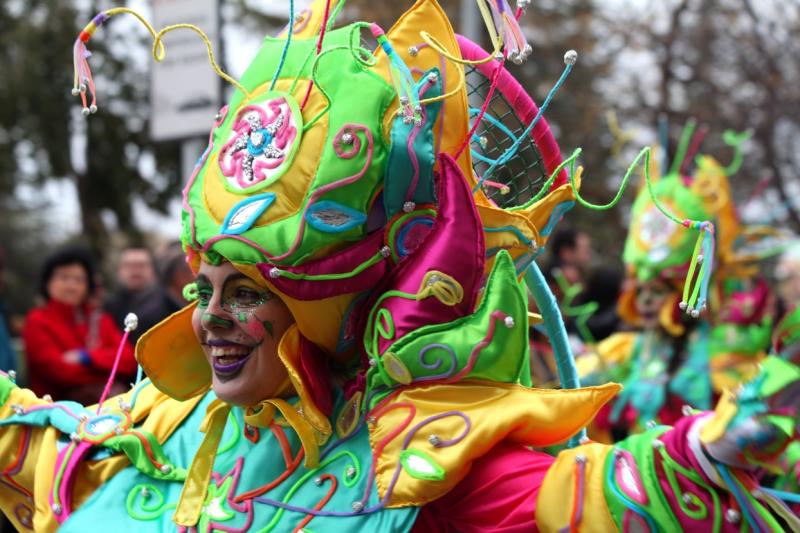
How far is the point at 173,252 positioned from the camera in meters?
4.76

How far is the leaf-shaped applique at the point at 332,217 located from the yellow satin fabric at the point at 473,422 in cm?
34

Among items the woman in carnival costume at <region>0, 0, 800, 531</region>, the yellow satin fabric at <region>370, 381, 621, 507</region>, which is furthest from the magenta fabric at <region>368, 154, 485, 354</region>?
the yellow satin fabric at <region>370, 381, 621, 507</region>

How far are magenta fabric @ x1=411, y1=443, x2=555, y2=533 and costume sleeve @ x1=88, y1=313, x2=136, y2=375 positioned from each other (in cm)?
238

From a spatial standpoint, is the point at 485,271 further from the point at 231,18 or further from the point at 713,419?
the point at 231,18

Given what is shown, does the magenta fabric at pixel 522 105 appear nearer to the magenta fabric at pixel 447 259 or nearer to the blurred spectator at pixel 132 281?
the magenta fabric at pixel 447 259

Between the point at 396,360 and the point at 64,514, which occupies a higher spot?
the point at 396,360

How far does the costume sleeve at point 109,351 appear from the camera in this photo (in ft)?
14.2

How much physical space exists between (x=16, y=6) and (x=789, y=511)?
13.5 meters

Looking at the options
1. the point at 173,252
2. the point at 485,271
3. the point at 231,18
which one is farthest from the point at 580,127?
the point at 485,271

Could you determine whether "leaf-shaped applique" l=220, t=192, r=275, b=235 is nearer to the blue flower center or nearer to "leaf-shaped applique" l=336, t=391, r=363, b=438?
the blue flower center

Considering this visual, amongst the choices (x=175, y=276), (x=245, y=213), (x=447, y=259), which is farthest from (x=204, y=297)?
(x=175, y=276)

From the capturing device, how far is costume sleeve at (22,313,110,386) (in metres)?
4.61

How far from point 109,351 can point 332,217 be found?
278 centimetres

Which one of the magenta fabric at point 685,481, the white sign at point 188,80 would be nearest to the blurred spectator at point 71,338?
the white sign at point 188,80
